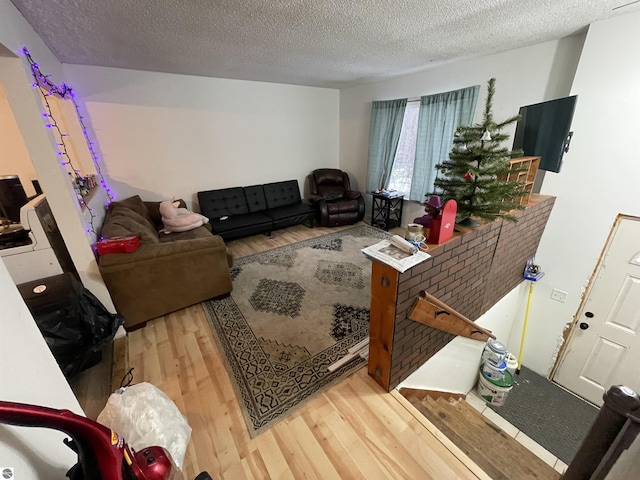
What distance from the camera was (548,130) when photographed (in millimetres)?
2281

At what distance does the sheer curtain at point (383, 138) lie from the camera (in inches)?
157

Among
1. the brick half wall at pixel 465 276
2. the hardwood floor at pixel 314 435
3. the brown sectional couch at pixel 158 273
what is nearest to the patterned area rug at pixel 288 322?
the hardwood floor at pixel 314 435

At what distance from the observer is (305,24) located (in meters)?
1.92

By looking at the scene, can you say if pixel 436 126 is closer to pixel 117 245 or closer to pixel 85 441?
pixel 117 245

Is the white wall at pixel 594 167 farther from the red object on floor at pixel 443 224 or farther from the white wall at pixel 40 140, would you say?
the white wall at pixel 40 140

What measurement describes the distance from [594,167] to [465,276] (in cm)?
165

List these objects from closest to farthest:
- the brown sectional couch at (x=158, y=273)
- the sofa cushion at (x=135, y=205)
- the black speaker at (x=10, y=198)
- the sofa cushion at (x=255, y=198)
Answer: the black speaker at (x=10, y=198), the brown sectional couch at (x=158, y=273), the sofa cushion at (x=135, y=205), the sofa cushion at (x=255, y=198)

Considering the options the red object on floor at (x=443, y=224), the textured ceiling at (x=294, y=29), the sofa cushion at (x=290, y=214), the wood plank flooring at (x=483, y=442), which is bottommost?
the wood plank flooring at (x=483, y=442)

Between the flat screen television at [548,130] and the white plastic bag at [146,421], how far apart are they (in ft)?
11.2

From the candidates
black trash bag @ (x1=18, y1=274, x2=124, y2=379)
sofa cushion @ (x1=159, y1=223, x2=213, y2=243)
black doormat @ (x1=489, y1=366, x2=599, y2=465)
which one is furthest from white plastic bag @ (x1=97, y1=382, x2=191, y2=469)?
black doormat @ (x1=489, y1=366, x2=599, y2=465)

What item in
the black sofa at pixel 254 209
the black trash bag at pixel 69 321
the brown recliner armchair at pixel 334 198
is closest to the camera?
the black trash bag at pixel 69 321

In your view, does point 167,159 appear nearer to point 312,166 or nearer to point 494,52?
point 312,166

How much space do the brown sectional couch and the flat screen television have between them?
3091 millimetres

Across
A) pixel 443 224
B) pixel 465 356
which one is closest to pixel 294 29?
pixel 443 224
